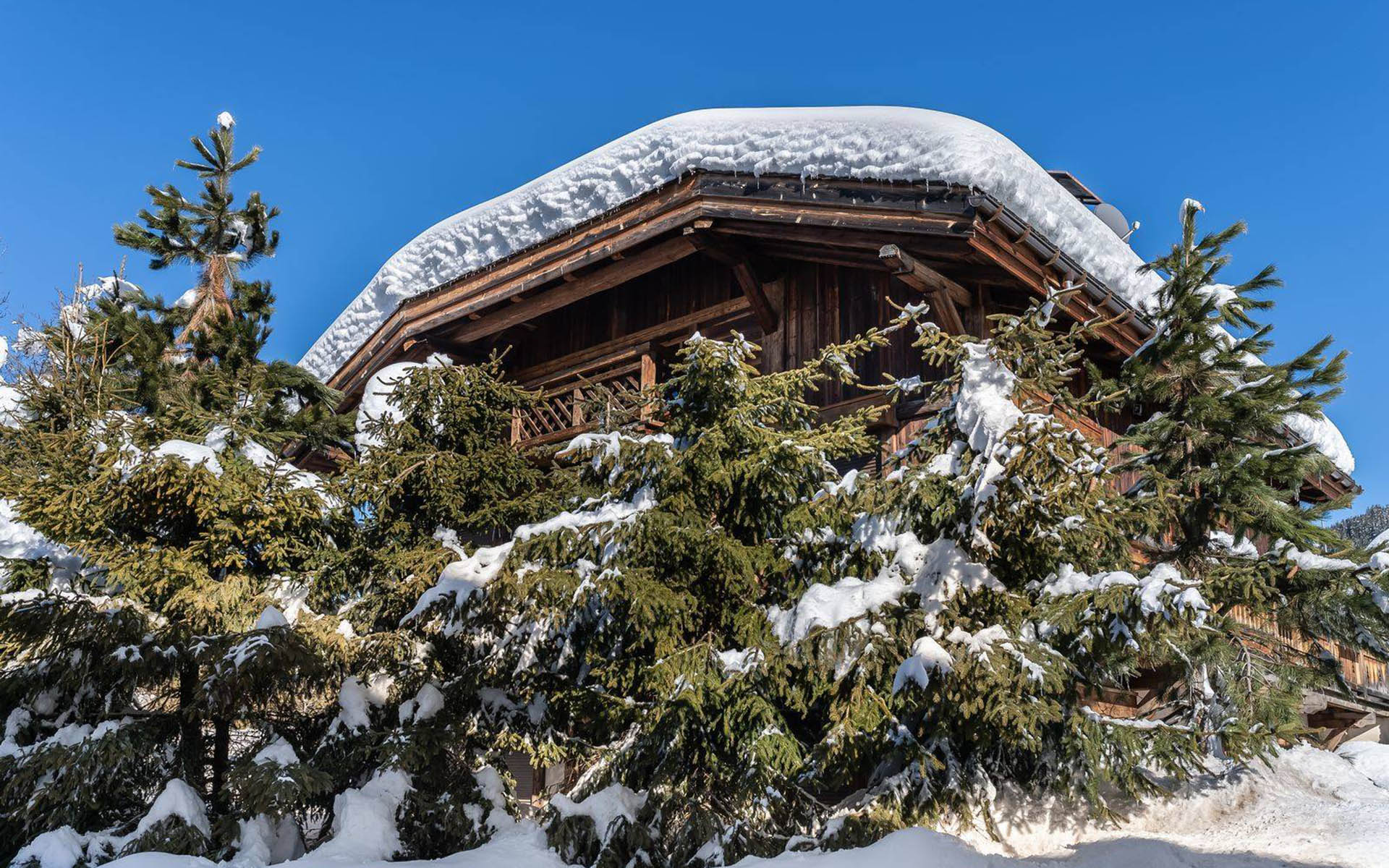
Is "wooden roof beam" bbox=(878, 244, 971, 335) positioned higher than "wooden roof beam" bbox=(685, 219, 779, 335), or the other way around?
"wooden roof beam" bbox=(685, 219, 779, 335)

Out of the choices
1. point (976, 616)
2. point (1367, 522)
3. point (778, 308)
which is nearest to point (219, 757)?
point (976, 616)

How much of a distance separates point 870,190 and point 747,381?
7.73 feet

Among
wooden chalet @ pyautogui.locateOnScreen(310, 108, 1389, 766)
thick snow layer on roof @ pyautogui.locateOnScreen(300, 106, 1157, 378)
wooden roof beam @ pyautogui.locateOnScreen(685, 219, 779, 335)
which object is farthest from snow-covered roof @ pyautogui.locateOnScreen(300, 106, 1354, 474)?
wooden roof beam @ pyautogui.locateOnScreen(685, 219, 779, 335)

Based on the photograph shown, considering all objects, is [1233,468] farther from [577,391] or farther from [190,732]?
[190,732]

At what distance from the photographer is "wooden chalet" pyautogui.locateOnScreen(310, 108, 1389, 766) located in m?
8.39

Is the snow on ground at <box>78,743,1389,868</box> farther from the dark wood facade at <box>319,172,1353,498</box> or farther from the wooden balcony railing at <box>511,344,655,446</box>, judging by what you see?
the wooden balcony railing at <box>511,344,655,446</box>

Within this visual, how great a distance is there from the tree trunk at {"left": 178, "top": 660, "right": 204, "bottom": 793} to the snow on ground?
38.4 inches

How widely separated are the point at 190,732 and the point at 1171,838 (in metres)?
6.54

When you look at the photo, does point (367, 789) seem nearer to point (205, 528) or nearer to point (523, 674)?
point (523, 674)

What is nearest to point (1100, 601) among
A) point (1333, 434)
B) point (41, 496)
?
point (41, 496)

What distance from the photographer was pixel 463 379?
8383 millimetres

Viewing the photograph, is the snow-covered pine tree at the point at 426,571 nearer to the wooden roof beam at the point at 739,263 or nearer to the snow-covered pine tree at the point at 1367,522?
the wooden roof beam at the point at 739,263

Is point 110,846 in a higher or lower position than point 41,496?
lower

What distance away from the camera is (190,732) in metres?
7.36
